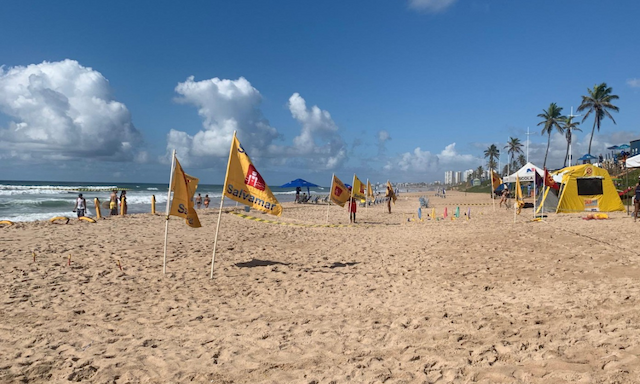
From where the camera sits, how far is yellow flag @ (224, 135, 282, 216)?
7719mm

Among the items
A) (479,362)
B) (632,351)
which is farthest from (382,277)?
(632,351)

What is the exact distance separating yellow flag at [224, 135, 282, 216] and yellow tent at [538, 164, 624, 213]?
1588 cm

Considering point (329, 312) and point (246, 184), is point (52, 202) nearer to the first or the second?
point (246, 184)

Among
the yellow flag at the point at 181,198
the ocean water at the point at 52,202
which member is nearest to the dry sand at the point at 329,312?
the yellow flag at the point at 181,198

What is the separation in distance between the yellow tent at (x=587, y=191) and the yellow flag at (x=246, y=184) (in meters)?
15.9

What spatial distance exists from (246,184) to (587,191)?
57.1 feet

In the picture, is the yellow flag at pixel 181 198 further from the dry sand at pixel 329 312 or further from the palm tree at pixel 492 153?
the palm tree at pixel 492 153

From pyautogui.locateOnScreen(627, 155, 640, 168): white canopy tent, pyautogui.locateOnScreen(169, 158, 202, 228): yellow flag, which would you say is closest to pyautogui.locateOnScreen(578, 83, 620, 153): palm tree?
pyautogui.locateOnScreen(627, 155, 640, 168): white canopy tent

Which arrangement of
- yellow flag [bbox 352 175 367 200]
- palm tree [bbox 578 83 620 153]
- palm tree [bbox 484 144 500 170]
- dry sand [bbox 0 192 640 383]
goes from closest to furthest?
dry sand [bbox 0 192 640 383] < yellow flag [bbox 352 175 367 200] < palm tree [bbox 578 83 620 153] < palm tree [bbox 484 144 500 170]

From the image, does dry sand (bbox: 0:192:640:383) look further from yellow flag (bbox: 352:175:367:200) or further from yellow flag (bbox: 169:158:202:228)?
yellow flag (bbox: 352:175:367:200)

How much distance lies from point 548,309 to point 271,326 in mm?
4026

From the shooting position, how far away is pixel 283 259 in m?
10.2

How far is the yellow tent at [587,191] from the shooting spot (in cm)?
1698

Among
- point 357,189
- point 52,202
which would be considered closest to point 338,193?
point 357,189
